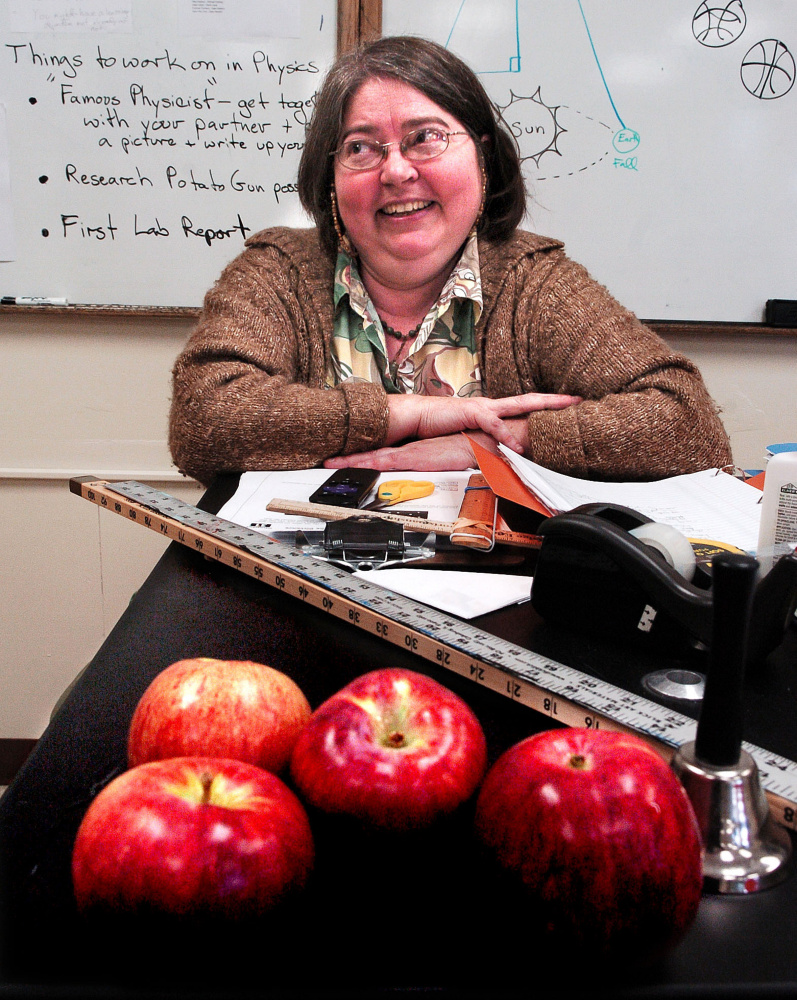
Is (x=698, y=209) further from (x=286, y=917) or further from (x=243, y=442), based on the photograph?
(x=286, y=917)

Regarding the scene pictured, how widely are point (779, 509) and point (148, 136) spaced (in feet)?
5.85

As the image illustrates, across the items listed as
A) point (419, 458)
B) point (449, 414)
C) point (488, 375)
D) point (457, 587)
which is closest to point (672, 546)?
point (457, 587)

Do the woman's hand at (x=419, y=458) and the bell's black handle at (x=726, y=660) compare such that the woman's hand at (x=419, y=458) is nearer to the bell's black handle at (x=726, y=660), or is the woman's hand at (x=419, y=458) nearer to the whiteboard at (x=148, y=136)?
the bell's black handle at (x=726, y=660)

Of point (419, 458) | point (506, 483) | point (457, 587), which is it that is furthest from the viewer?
point (419, 458)

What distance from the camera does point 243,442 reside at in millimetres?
1201

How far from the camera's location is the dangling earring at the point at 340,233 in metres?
1.54

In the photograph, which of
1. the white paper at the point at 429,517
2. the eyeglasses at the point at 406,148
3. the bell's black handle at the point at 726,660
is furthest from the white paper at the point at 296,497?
the eyeglasses at the point at 406,148

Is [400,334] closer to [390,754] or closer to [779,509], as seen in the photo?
[779,509]

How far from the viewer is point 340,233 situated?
1.55 meters

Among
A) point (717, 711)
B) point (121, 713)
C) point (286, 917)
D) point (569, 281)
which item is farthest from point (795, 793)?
point (569, 281)

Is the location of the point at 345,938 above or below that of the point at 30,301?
below

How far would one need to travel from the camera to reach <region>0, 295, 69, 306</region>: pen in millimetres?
1959

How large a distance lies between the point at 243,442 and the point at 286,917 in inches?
37.6

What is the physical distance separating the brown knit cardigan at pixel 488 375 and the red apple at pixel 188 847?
0.91 meters
